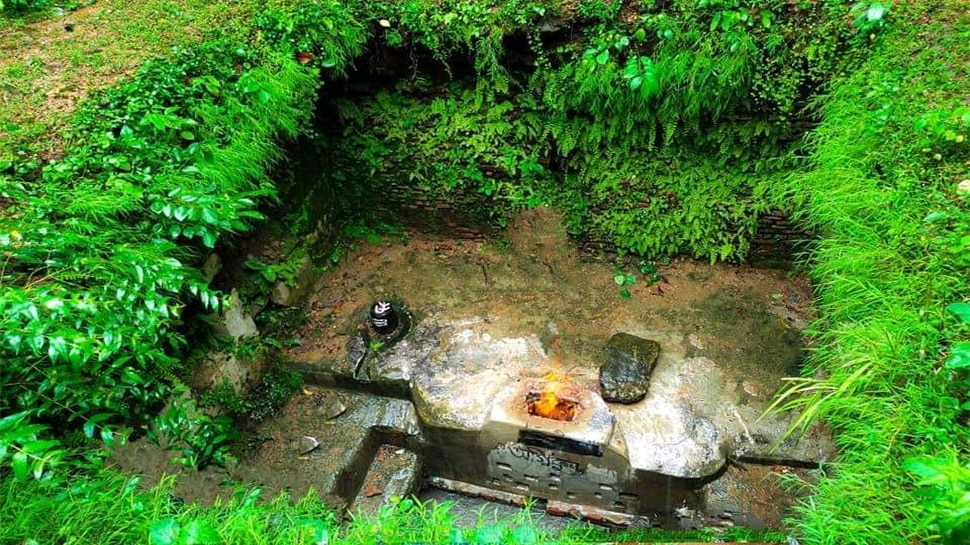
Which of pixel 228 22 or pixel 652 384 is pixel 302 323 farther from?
pixel 652 384

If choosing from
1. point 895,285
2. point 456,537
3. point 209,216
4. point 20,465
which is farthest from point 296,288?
point 895,285

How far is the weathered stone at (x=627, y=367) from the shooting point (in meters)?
4.18

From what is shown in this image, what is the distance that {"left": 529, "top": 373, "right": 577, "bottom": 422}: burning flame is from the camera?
4.13 meters

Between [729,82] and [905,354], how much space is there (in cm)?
253

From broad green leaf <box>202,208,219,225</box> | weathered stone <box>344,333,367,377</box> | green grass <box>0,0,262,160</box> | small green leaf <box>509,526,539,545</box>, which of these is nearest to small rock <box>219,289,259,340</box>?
weathered stone <box>344,333,367,377</box>

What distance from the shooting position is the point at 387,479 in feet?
14.4

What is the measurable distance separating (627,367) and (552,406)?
→ 70 centimetres

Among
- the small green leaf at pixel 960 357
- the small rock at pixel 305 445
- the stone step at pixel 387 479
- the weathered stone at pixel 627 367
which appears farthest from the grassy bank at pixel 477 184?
the weathered stone at pixel 627 367

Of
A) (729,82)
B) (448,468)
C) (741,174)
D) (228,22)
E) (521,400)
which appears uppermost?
(228,22)

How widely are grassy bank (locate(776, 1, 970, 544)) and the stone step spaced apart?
284cm

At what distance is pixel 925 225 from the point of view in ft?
9.73

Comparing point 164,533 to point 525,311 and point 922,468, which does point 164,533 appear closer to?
Answer: point 922,468

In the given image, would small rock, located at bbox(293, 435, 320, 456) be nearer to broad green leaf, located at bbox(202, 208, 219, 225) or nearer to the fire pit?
the fire pit

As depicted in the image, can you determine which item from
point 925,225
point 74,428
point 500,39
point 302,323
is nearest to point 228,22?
point 500,39
